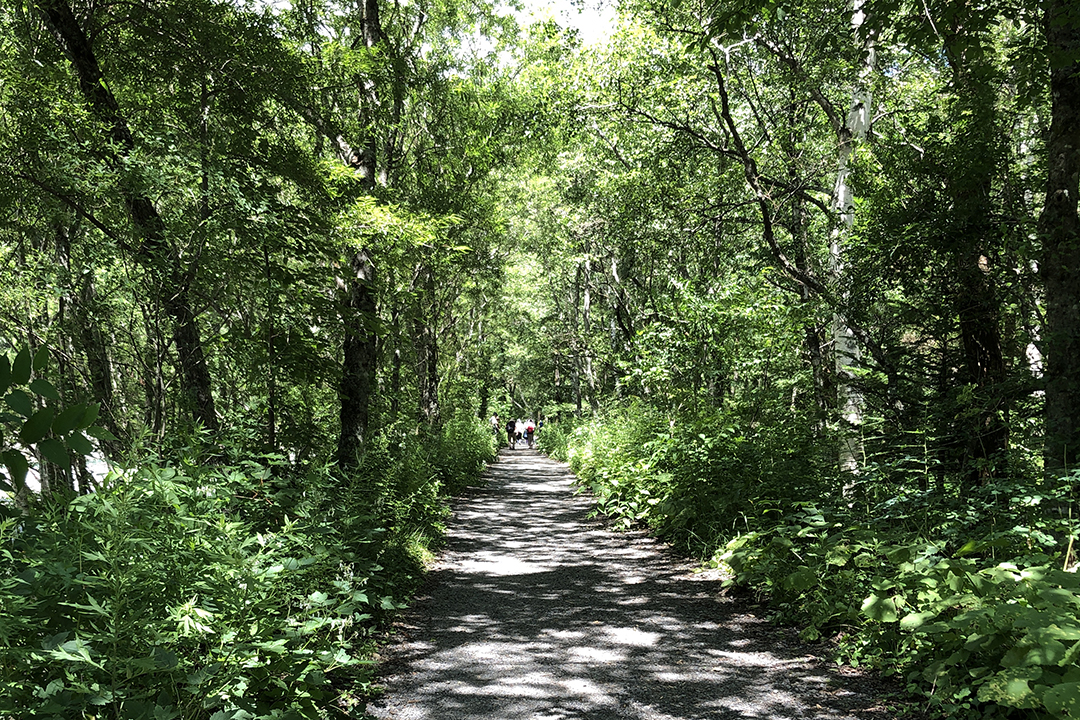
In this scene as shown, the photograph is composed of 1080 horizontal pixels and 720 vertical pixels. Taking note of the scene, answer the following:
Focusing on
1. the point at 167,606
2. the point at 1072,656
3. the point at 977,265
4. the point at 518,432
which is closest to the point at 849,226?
the point at 977,265

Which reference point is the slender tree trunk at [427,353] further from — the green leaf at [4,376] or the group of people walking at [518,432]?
the group of people walking at [518,432]

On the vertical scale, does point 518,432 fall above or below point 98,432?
below

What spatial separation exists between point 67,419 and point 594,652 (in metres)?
4.54

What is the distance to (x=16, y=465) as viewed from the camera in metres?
1.29

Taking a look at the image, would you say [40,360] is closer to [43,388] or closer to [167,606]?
[43,388]

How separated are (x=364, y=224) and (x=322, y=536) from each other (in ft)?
14.6

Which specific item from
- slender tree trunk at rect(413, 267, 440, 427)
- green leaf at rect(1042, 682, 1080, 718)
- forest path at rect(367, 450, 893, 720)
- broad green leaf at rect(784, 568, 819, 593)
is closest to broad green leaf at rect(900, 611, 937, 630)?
forest path at rect(367, 450, 893, 720)

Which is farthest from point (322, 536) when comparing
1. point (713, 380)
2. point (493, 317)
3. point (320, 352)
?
point (493, 317)

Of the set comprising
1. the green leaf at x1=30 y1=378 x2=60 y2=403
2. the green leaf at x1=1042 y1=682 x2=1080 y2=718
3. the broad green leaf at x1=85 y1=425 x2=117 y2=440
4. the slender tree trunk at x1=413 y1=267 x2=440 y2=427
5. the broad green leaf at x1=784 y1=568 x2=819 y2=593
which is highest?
the slender tree trunk at x1=413 y1=267 x2=440 y2=427

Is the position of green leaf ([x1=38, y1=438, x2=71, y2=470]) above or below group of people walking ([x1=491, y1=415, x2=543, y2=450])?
above

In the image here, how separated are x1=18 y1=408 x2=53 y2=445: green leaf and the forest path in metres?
3.37

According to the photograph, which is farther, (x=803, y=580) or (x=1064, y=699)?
(x=803, y=580)

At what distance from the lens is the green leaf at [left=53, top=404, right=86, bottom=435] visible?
1.29 m

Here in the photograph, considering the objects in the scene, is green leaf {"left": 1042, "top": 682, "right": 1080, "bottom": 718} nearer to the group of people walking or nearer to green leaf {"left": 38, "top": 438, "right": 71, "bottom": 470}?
green leaf {"left": 38, "top": 438, "right": 71, "bottom": 470}
